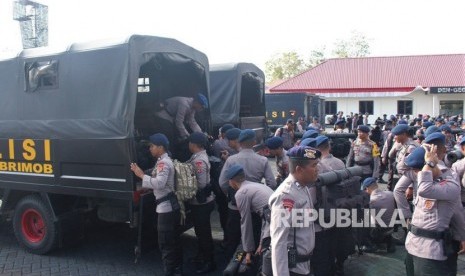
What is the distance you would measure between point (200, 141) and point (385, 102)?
Result: 3215cm

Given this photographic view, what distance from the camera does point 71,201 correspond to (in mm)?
5445

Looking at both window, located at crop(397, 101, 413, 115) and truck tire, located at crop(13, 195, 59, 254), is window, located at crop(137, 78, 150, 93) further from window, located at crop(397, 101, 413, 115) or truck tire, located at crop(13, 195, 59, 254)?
window, located at crop(397, 101, 413, 115)

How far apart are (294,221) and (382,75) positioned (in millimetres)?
36253

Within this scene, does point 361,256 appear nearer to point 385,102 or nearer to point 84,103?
point 84,103

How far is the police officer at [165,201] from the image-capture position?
4.43 metres

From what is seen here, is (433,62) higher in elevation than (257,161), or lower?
higher

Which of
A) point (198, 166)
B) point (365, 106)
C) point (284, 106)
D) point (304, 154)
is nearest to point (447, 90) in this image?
point (365, 106)

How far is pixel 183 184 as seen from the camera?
15.2 ft

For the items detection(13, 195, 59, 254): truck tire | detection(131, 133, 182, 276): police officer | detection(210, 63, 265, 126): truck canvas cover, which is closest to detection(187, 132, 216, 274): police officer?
detection(131, 133, 182, 276): police officer

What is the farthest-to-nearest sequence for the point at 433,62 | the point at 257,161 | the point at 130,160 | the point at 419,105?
1. the point at 433,62
2. the point at 419,105
3. the point at 257,161
4. the point at 130,160

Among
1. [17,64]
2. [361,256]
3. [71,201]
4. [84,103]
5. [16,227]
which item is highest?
[17,64]

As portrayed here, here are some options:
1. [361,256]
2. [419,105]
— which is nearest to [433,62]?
[419,105]

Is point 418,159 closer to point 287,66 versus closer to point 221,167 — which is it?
point 221,167

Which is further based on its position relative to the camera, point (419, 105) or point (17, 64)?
point (419, 105)
